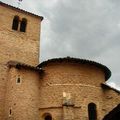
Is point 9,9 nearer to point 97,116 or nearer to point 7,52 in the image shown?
point 7,52

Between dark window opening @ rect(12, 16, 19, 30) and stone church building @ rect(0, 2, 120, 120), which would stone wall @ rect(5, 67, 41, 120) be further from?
dark window opening @ rect(12, 16, 19, 30)

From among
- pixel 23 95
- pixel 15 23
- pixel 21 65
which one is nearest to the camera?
pixel 23 95

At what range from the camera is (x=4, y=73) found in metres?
19.1

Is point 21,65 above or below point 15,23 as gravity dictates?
below

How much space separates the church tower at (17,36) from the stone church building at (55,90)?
10 centimetres

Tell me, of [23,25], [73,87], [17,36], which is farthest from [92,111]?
[23,25]

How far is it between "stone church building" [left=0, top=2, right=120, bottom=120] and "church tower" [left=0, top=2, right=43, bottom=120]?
0.32ft

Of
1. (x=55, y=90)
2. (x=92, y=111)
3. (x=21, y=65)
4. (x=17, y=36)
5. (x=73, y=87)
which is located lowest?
(x=92, y=111)

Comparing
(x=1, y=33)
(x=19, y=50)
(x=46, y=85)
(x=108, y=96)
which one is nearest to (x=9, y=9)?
(x=1, y=33)

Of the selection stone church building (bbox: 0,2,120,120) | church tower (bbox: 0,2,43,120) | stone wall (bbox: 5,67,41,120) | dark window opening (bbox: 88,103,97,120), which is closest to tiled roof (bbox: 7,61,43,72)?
stone church building (bbox: 0,2,120,120)

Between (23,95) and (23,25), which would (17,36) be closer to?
(23,25)

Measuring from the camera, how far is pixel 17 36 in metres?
22.2

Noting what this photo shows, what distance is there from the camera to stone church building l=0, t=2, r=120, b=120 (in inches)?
677

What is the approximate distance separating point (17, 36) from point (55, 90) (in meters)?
7.06
